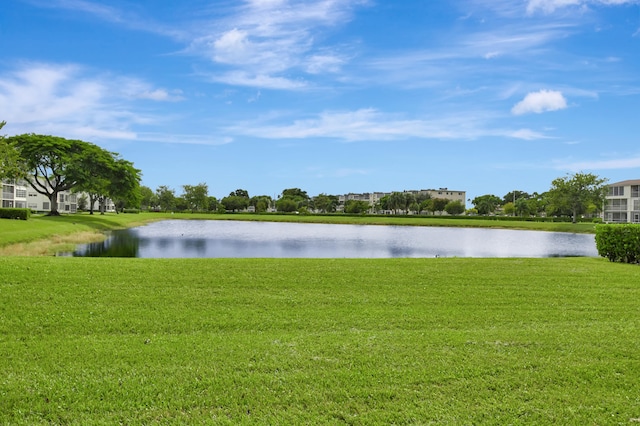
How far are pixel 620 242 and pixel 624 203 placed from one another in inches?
3318

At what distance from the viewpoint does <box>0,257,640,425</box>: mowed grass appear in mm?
4789

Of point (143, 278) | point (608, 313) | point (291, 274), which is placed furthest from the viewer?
point (291, 274)

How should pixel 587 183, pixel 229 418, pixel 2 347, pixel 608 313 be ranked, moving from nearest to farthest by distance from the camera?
pixel 229 418, pixel 2 347, pixel 608 313, pixel 587 183

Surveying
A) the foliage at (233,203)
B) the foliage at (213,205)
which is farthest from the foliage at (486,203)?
the foliage at (213,205)

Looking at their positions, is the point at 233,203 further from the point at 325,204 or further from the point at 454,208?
the point at 454,208

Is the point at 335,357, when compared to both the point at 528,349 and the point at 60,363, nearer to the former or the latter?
the point at 528,349

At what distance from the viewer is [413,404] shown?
4.86 m

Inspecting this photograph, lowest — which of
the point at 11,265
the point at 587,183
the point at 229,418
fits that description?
the point at 229,418

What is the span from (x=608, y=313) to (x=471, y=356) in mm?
4315

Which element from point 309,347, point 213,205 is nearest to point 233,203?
point 213,205

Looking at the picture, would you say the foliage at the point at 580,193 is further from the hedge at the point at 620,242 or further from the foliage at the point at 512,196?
the foliage at the point at 512,196

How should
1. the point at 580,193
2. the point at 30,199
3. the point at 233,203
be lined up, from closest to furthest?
the point at 580,193 → the point at 30,199 → the point at 233,203

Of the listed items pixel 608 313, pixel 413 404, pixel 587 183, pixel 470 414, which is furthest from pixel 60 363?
pixel 587 183

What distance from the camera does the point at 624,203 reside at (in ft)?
286
